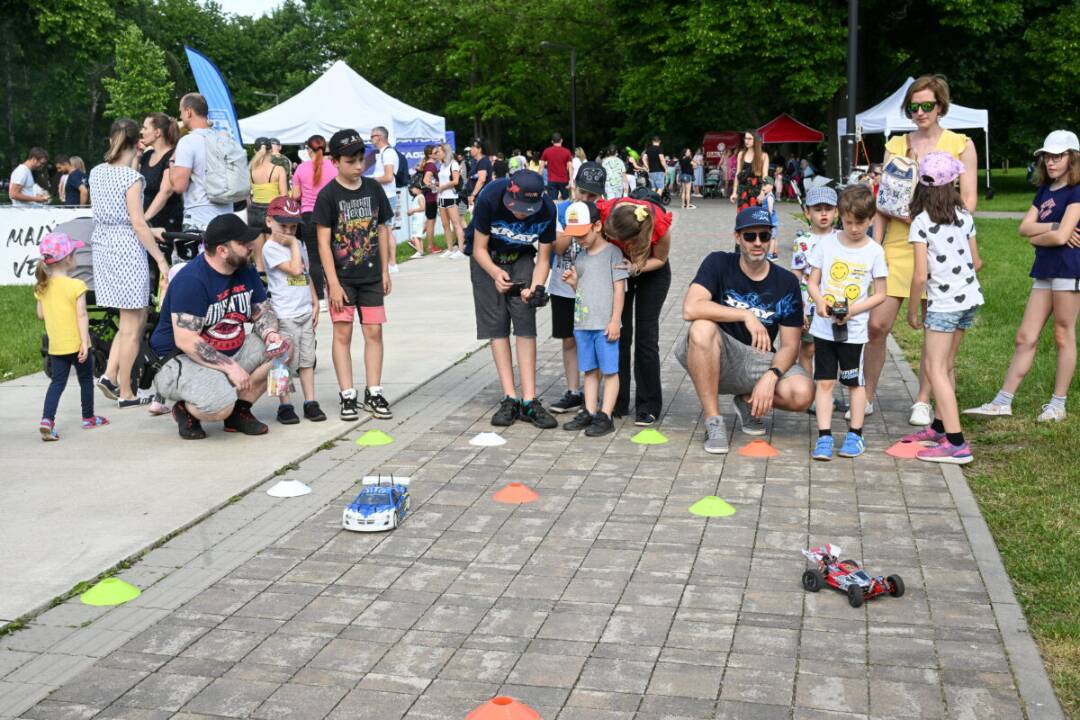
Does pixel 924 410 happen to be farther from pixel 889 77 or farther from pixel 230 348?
pixel 889 77

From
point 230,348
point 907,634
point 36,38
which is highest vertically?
point 36,38

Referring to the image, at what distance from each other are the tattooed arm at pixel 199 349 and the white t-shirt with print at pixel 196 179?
1589mm

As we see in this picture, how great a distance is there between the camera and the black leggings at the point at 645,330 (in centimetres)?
779

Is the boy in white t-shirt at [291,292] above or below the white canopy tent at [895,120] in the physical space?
below

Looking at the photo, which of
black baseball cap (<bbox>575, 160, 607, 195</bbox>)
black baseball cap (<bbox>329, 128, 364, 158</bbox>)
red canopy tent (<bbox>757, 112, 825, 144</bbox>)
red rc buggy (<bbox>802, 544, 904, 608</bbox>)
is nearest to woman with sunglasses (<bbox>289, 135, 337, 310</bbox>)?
black baseball cap (<bbox>329, 128, 364, 158</bbox>)

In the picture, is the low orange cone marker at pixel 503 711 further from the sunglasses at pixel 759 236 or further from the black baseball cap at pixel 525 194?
the black baseball cap at pixel 525 194

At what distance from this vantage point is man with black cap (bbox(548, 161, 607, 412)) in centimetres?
759

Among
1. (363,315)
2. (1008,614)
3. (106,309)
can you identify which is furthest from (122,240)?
(1008,614)

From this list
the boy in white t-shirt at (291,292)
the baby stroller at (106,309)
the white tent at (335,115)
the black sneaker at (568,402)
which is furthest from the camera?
Result: the white tent at (335,115)

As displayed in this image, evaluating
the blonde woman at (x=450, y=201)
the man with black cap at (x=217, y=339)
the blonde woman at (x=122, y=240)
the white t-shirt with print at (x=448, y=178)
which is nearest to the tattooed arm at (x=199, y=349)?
the man with black cap at (x=217, y=339)

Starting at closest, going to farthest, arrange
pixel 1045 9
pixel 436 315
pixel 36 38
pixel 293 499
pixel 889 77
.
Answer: pixel 293 499 → pixel 436 315 → pixel 1045 9 → pixel 889 77 → pixel 36 38

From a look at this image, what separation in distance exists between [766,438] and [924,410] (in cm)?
111

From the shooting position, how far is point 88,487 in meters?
6.55

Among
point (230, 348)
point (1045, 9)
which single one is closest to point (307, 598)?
point (230, 348)
